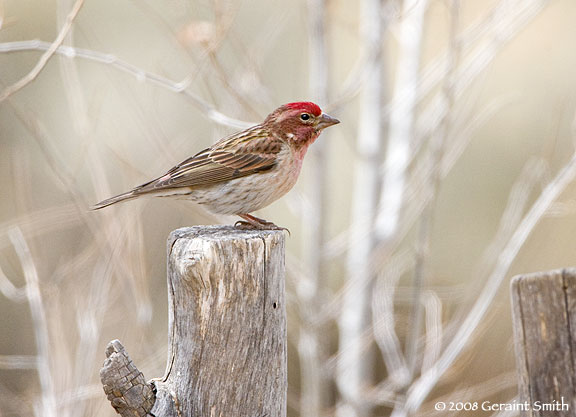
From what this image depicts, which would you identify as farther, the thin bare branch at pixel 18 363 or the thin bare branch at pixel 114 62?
the thin bare branch at pixel 18 363

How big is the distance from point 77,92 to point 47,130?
3.18 meters

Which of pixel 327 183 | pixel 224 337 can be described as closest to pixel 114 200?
pixel 224 337

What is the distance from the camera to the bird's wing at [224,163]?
4.78 meters

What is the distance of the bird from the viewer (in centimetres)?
479

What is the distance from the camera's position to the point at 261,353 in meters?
3.25

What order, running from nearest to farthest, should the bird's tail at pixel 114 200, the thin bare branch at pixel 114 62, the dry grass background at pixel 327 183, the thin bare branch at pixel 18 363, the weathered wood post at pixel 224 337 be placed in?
the weathered wood post at pixel 224 337 → the thin bare branch at pixel 114 62 → the bird's tail at pixel 114 200 → the dry grass background at pixel 327 183 → the thin bare branch at pixel 18 363

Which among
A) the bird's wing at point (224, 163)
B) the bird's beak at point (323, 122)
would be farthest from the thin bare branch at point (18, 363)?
the bird's beak at point (323, 122)

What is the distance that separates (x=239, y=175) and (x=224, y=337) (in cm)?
178

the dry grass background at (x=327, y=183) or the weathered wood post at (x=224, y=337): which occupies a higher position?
the dry grass background at (x=327, y=183)

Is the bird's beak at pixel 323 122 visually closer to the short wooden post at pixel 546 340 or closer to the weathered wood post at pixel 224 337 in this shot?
the weathered wood post at pixel 224 337

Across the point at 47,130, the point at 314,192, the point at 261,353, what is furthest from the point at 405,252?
the point at 261,353

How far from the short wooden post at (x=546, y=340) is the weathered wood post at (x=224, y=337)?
3.16ft

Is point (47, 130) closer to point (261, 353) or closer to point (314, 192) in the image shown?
point (314, 192)

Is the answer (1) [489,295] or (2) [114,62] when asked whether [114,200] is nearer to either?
(2) [114,62]
